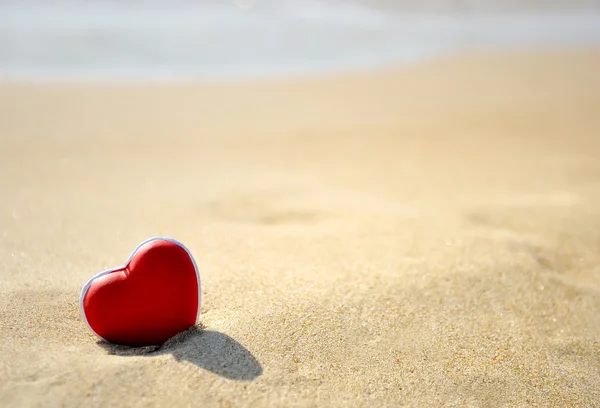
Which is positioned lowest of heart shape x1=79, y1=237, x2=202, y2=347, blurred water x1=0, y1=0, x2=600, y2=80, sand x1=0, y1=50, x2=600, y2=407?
sand x1=0, y1=50, x2=600, y2=407

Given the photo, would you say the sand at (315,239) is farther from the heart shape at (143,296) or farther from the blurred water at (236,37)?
the blurred water at (236,37)

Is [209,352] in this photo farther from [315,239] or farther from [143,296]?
[315,239]

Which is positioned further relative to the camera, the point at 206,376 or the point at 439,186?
the point at 439,186

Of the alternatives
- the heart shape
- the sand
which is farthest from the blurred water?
the heart shape

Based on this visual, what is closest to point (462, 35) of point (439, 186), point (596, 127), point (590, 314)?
point (596, 127)

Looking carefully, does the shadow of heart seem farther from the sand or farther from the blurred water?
the blurred water

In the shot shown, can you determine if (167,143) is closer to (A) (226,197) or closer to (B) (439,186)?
(A) (226,197)

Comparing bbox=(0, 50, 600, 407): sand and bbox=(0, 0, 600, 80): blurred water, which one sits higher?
bbox=(0, 0, 600, 80): blurred water
